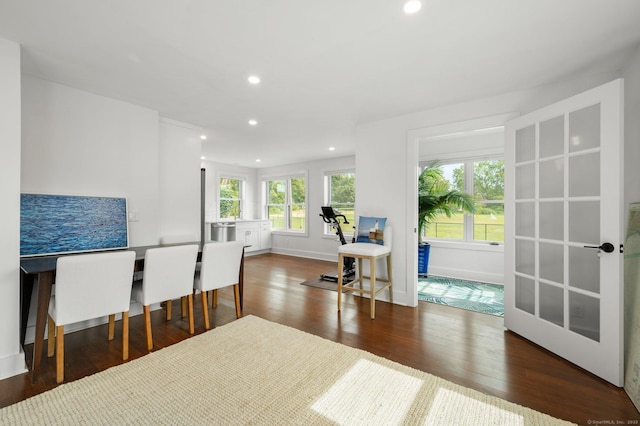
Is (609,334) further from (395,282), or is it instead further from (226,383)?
(226,383)

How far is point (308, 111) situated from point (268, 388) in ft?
9.70

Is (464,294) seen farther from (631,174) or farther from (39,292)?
(39,292)

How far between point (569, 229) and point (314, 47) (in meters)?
2.49

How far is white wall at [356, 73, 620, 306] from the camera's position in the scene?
3.31 metres

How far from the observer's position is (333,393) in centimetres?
181

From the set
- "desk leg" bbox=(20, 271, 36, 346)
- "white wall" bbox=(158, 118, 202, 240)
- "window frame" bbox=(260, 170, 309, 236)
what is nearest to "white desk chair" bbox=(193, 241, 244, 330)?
"white wall" bbox=(158, 118, 202, 240)

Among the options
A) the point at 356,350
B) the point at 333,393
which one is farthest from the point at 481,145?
the point at 333,393

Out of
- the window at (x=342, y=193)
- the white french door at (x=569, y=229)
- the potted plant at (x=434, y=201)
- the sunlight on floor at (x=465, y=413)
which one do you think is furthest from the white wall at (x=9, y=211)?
the window at (x=342, y=193)

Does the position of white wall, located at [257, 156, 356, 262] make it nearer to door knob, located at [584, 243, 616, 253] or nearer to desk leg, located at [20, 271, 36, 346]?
door knob, located at [584, 243, 616, 253]

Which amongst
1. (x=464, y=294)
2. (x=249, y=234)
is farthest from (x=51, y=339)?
(x=249, y=234)

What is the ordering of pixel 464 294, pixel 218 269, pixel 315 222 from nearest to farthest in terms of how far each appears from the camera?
pixel 218 269
pixel 464 294
pixel 315 222

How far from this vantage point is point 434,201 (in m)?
4.70

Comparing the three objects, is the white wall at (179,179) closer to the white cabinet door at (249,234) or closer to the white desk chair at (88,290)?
the white desk chair at (88,290)

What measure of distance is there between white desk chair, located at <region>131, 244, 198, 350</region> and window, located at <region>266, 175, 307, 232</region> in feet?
14.8
